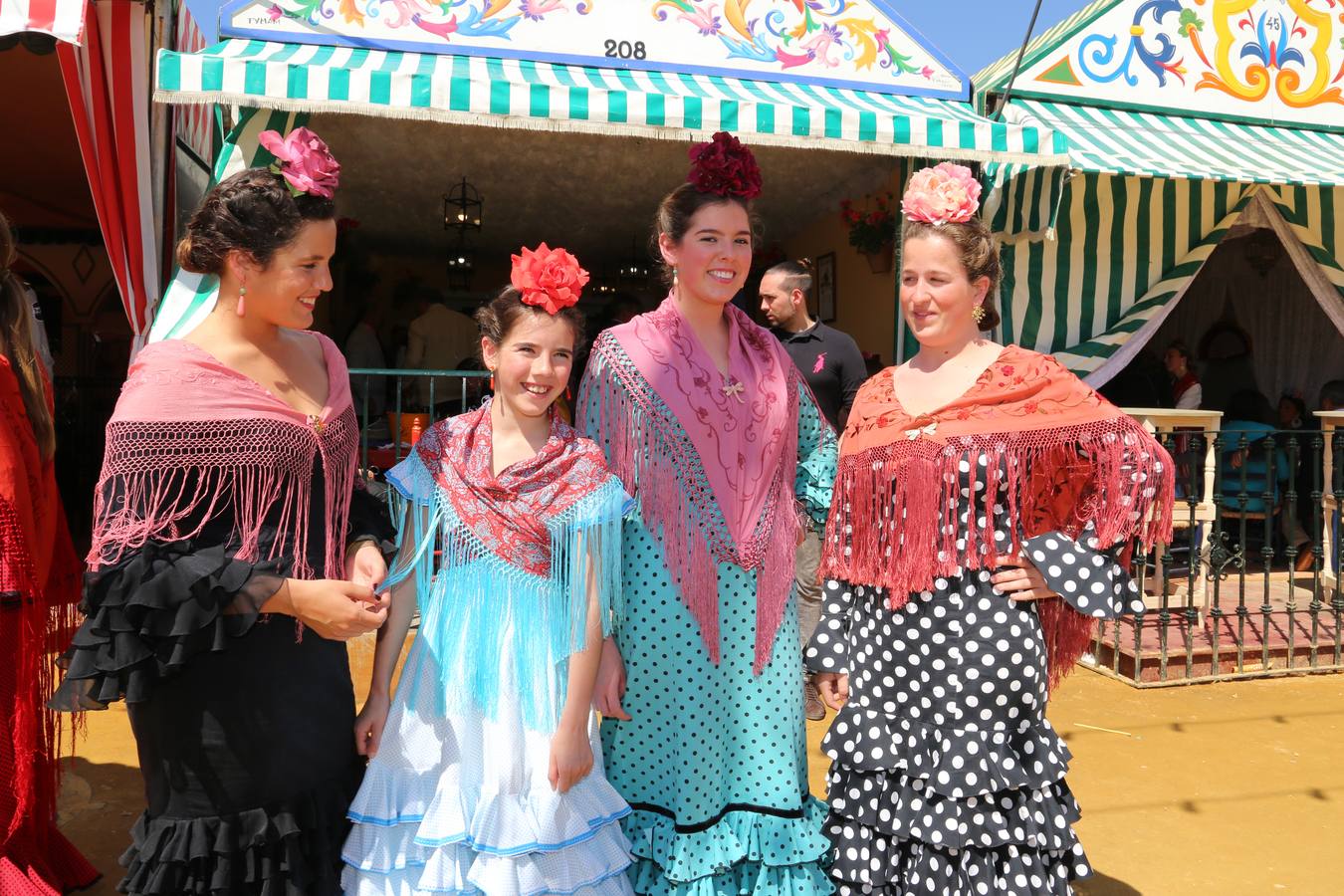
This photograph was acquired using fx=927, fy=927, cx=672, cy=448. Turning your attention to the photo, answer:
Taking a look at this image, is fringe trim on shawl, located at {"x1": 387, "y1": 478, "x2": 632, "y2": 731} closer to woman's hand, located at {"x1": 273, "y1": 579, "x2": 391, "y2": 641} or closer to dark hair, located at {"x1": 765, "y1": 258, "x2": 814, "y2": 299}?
woman's hand, located at {"x1": 273, "y1": 579, "x2": 391, "y2": 641}

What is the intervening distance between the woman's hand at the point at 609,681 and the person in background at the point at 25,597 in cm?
130

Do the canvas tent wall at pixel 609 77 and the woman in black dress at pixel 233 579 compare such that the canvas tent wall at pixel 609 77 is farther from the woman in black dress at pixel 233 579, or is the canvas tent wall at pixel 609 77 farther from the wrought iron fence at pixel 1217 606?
the woman in black dress at pixel 233 579

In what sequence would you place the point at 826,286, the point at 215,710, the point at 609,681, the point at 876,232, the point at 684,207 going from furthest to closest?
the point at 826,286 < the point at 876,232 < the point at 684,207 < the point at 609,681 < the point at 215,710

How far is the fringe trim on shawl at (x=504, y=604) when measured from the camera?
1856 millimetres

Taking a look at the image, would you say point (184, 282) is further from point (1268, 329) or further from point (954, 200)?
point (1268, 329)

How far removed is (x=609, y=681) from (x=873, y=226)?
541cm

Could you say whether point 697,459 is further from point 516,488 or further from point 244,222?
point 244,222

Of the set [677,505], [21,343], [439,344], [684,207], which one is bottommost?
[677,505]

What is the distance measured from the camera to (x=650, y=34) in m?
5.68

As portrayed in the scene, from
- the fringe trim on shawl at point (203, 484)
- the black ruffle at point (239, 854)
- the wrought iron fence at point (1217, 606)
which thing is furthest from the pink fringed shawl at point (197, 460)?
the wrought iron fence at point (1217, 606)

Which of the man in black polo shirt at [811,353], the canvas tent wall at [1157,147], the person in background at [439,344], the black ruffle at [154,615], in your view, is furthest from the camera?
the person in background at [439,344]

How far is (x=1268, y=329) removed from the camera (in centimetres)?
907

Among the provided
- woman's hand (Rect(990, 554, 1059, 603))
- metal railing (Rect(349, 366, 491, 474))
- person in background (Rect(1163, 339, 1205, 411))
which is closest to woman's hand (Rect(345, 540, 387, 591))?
woman's hand (Rect(990, 554, 1059, 603))

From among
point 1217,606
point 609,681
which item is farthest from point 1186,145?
point 609,681
